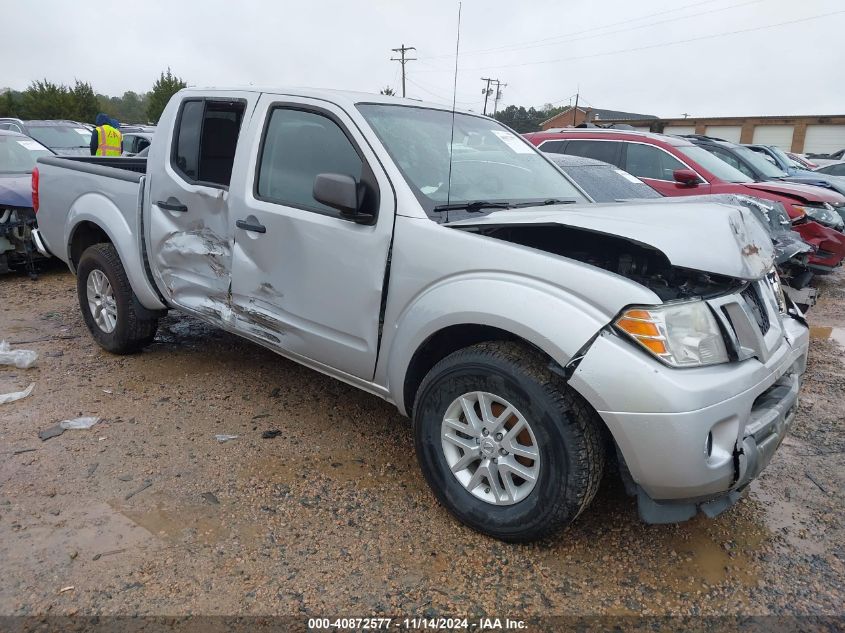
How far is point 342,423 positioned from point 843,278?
319 inches

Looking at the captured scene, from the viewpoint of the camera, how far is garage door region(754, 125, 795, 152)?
38.6m

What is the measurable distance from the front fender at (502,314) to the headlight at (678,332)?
0.33 feet

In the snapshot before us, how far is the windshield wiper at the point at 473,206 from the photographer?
2.95m

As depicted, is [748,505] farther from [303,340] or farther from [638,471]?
[303,340]

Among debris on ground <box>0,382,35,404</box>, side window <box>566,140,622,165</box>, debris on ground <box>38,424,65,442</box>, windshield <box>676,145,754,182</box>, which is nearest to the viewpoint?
debris on ground <box>38,424,65,442</box>

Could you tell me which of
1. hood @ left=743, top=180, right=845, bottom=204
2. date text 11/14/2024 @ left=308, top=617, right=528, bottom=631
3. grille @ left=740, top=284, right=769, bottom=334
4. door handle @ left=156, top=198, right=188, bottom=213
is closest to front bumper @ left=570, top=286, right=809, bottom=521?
grille @ left=740, top=284, right=769, bottom=334

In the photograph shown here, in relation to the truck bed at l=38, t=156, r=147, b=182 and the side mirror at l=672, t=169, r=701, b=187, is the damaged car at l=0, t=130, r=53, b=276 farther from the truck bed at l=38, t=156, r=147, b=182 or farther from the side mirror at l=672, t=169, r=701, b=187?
the side mirror at l=672, t=169, r=701, b=187

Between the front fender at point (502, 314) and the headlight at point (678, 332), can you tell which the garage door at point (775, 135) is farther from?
the front fender at point (502, 314)

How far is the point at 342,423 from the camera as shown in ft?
12.5

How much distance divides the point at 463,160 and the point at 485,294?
1.13m

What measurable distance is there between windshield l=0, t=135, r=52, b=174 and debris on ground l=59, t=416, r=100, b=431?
17.3 feet

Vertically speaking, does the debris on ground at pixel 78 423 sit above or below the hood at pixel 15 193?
below

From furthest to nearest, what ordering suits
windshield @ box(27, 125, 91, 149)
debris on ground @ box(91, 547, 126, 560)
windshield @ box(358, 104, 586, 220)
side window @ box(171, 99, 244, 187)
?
windshield @ box(27, 125, 91, 149) → side window @ box(171, 99, 244, 187) → windshield @ box(358, 104, 586, 220) → debris on ground @ box(91, 547, 126, 560)

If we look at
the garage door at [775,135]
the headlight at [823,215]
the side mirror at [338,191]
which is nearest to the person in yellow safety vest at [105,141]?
the side mirror at [338,191]
